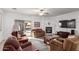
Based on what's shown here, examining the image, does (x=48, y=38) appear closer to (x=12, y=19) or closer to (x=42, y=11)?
(x=42, y=11)

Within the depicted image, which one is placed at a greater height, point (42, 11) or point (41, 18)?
point (42, 11)

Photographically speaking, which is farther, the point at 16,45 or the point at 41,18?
the point at 41,18

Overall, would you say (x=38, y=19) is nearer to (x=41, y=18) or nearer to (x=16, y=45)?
(x=41, y=18)

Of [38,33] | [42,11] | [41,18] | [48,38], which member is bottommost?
[48,38]

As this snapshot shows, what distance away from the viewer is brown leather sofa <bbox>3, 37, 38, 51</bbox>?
2.34 meters

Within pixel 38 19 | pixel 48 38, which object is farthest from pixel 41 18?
pixel 48 38

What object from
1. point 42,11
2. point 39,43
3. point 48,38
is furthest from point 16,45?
point 42,11

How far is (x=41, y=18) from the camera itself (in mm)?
2469

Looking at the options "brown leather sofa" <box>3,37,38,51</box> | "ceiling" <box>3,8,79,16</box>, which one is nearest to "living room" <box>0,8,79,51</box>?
"ceiling" <box>3,8,79,16</box>

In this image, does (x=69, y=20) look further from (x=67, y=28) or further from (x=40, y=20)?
(x=40, y=20)

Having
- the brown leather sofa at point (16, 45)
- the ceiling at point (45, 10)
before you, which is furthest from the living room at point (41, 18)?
the brown leather sofa at point (16, 45)

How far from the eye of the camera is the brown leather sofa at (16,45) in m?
2.34

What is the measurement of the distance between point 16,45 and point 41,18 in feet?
2.47
